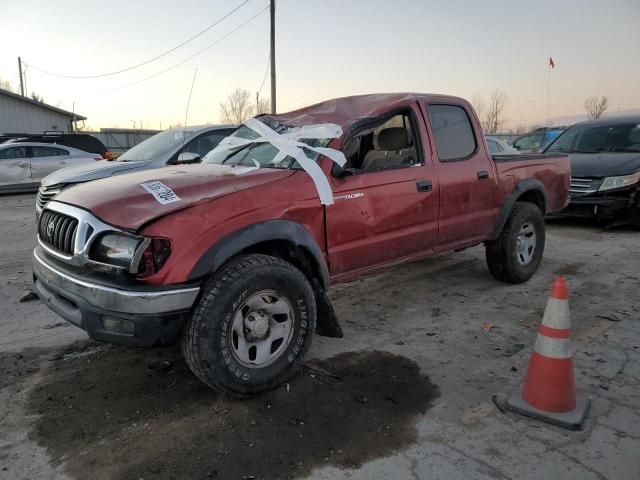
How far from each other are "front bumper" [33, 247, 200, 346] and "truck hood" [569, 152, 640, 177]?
7726 millimetres

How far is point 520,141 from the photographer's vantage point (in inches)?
747

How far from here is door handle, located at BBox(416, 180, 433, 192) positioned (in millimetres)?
4168

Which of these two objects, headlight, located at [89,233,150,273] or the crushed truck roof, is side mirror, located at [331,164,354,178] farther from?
headlight, located at [89,233,150,273]

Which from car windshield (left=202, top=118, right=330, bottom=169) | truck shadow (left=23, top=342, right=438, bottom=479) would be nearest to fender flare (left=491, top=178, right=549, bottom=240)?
truck shadow (left=23, top=342, right=438, bottom=479)

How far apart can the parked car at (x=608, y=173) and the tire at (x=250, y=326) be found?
6.69 m

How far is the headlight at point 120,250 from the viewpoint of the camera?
8.94 ft

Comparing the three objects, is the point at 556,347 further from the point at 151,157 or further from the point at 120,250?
the point at 151,157

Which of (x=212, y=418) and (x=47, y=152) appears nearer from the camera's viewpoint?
(x=212, y=418)

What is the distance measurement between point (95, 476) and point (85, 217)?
138 cm

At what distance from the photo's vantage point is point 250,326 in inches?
120

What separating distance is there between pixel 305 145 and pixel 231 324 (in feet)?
4.92

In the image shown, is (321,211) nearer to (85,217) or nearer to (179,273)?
(179,273)

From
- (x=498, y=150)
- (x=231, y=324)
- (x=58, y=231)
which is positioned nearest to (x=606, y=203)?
(x=498, y=150)

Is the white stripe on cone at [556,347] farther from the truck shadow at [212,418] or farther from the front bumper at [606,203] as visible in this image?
the front bumper at [606,203]
